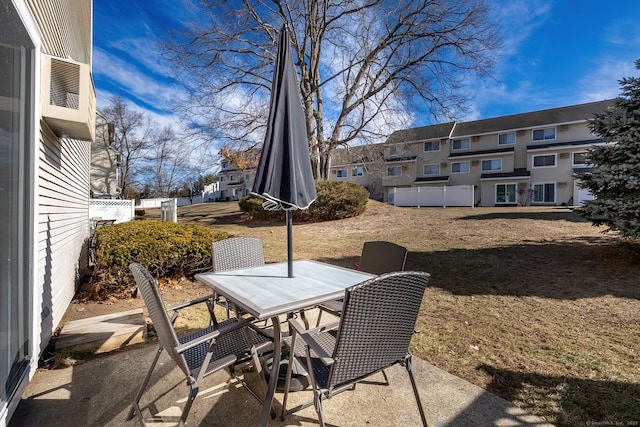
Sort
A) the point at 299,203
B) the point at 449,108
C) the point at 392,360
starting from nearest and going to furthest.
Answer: the point at 392,360, the point at 299,203, the point at 449,108

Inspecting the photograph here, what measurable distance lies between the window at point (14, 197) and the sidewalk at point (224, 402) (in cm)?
34

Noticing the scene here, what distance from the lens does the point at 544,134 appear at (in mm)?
25172

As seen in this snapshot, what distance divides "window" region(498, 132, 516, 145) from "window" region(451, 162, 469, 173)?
10.9ft

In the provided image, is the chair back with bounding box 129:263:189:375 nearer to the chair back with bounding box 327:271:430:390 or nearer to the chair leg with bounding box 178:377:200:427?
the chair leg with bounding box 178:377:200:427

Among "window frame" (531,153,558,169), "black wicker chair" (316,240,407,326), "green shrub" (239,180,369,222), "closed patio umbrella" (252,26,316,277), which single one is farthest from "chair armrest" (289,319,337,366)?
"window frame" (531,153,558,169)

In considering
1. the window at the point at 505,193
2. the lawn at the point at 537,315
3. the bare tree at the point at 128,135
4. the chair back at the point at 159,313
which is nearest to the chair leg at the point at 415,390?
the lawn at the point at 537,315

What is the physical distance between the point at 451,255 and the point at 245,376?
618cm

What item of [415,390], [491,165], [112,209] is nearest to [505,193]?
[491,165]

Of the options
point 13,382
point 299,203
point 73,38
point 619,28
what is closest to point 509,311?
point 299,203

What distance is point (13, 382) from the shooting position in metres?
2.12

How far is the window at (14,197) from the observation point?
2025mm

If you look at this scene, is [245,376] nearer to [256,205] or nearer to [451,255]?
[451,255]

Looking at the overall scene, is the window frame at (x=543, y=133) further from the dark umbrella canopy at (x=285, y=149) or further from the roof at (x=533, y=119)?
the dark umbrella canopy at (x=285, y=149)

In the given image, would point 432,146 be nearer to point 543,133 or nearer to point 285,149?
point 543,133
